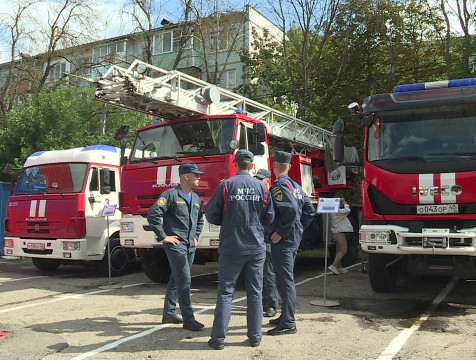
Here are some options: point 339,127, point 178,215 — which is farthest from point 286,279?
point 339,127

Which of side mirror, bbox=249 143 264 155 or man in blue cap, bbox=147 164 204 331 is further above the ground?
side mirror, bbox=249 143 264 155

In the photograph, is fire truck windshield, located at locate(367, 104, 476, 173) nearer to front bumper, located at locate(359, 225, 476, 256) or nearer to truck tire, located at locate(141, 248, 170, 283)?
front bumper, located at locate(359, 225, 476, 256)

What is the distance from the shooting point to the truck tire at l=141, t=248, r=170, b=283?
28.2 feet

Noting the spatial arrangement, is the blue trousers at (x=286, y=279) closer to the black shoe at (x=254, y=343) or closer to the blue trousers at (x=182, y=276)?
the black shoe at (x=254, y=343)

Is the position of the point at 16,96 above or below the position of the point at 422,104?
above

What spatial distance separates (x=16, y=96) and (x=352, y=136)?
1647 cm

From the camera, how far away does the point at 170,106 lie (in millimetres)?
7922

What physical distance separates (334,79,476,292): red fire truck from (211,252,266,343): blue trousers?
240 centimetres

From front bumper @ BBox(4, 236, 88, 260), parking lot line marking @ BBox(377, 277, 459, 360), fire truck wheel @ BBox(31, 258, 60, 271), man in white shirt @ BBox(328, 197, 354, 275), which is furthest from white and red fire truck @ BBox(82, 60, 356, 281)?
fire truck wheel @ BBox(31, 258, 60, 271)

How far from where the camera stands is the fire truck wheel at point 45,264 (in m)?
11.0

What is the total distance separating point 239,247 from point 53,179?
→ 6.65 meters

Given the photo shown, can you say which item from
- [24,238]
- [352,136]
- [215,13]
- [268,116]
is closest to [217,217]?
[268,116]

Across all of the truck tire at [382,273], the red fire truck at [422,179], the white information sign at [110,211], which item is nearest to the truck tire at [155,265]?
the white information sign at [110,211]

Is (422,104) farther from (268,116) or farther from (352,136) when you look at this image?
(352,136)
